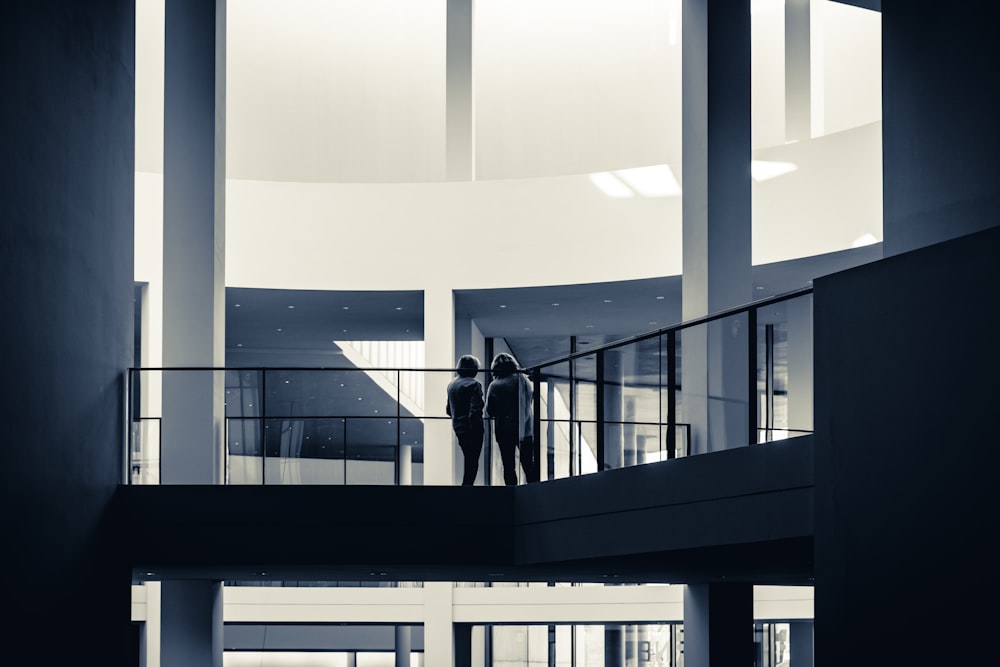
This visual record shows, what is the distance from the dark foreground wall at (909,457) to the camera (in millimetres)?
8383

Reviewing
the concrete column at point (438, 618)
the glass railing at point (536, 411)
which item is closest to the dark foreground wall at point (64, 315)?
the glass railing at point (536, 411)

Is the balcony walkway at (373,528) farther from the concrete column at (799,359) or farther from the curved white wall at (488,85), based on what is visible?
the curved white wall at (488,85)

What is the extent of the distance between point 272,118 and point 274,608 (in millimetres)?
11534

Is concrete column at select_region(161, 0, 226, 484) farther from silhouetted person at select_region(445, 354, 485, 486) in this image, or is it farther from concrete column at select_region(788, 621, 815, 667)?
concrete column at select_region(788, 621, 815, 667)

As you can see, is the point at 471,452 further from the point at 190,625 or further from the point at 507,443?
the point at 190,625

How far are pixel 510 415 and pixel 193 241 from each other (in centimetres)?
568

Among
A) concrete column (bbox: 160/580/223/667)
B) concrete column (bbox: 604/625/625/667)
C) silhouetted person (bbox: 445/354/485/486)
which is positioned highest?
silhouetted person (bbox: 445/354/485/486)

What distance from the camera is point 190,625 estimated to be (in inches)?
734

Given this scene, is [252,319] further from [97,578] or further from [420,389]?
A: [97,578]

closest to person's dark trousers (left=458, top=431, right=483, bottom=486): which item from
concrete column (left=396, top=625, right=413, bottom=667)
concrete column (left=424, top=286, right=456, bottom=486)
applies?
concrete column (left=424, top=286, right=456, bottom=486)

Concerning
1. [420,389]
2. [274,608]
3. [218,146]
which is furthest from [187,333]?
[420,389]

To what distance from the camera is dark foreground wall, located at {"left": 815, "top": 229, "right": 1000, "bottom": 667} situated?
8.38 m

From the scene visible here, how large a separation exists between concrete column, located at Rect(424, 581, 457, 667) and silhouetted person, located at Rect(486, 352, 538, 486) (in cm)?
1172

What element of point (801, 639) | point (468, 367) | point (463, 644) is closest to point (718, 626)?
point (468, 367)
